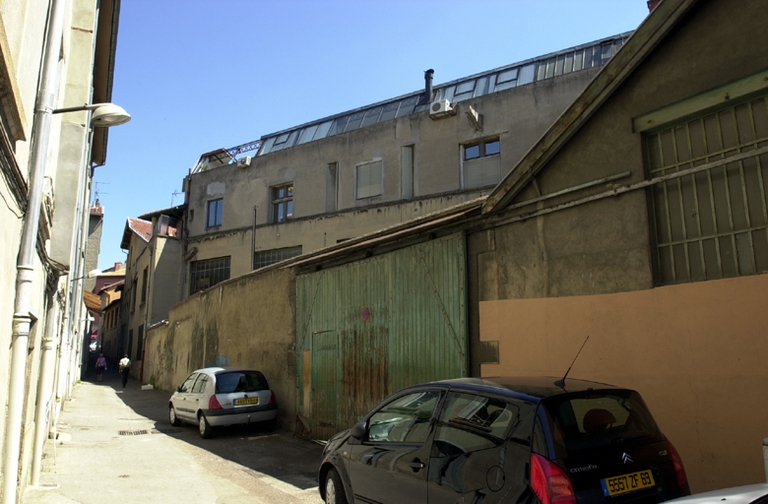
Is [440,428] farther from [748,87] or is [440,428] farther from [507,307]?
[748,87]

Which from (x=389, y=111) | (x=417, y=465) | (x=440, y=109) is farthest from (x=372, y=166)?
(x=417, y=465)

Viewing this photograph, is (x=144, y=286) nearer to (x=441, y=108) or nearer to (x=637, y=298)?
(x=441, y=108)

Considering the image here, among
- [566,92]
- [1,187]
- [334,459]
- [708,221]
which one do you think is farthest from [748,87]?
[566,92]

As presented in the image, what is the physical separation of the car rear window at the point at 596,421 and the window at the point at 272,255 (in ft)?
69.1

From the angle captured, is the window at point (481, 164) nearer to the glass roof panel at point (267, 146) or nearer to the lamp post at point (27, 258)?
the glass roof panel at point (267, 146)

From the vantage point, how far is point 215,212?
28.7m

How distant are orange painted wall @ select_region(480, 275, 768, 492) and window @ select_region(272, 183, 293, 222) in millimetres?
19894

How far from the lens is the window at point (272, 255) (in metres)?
25.0

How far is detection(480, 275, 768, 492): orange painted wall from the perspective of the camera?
211 inches

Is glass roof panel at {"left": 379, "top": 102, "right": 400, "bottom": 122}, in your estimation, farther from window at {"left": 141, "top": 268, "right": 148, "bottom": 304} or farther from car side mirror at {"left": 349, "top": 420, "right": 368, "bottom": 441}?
car side mirror at {"left": 349, "top": 420, "right": 368, "bottom": 441}

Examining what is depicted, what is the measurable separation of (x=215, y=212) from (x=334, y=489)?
24480mm

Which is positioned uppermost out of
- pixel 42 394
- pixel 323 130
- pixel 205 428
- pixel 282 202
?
pixel 323 130

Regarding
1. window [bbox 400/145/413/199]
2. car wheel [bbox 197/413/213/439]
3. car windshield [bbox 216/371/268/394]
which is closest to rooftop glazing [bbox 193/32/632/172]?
window [bbox 400/145/413/199]

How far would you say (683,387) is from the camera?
5.87 meters
